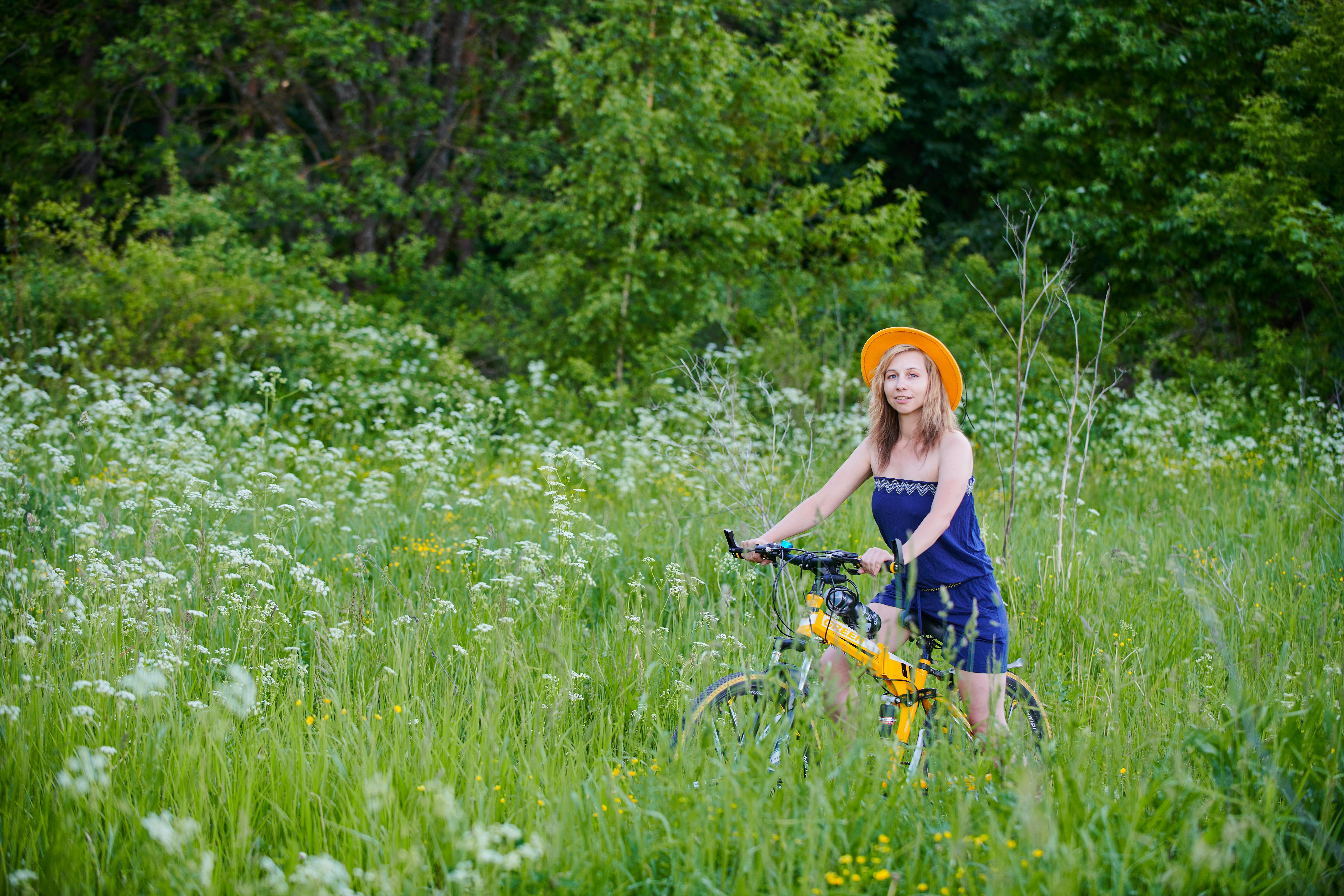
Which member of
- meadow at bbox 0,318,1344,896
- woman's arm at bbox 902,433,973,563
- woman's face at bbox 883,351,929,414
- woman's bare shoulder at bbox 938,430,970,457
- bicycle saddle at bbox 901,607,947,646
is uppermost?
woman's face at bbox 883,351,929,414

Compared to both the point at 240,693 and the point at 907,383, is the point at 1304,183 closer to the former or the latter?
the point at 907,383

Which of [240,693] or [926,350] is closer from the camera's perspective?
[240,693]

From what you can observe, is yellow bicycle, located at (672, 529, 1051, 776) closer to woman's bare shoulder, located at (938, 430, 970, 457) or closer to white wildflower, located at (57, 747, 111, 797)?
woman's bare shoulder, located at (938, 430, 970, 457)

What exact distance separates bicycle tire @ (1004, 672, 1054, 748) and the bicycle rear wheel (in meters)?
0.87

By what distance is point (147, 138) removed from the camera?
19.0 meters

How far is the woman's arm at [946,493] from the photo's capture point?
2900 millimetres

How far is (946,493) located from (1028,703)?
0.89 meters

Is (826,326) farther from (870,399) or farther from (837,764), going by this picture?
(837,764)

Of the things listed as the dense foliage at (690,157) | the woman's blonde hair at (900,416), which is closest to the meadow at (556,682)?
the woman's blonde hair at (900,416)

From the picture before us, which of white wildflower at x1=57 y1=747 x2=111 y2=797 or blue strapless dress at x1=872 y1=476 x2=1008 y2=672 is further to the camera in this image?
blue strapless dress at x1=872 y1=476 x2=1008 y2=672

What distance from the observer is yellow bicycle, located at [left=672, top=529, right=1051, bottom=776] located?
107 inches

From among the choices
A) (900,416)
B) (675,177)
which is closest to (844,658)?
(900,416)

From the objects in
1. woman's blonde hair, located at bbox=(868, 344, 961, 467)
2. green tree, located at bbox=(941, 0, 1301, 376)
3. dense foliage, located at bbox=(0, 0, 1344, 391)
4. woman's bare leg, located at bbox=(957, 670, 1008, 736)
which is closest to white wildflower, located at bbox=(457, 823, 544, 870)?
woman's bare leg, located at bbox=(957, 670, 1008, 736)

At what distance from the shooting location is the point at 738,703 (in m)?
2.71
